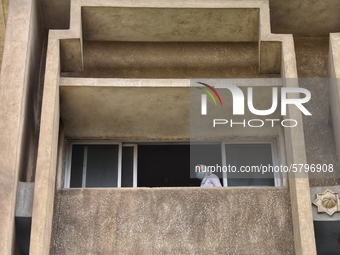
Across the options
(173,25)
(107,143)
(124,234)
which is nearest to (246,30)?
(173,25)

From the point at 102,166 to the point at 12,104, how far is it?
2.37 m

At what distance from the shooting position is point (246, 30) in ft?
36.3

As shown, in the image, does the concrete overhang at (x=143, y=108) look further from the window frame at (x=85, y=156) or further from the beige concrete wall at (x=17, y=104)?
the beige concrete wall at (x=17, y=104)

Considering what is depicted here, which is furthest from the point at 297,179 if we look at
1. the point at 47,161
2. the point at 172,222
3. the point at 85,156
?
the point at 85,156

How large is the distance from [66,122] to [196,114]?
2.44 meters

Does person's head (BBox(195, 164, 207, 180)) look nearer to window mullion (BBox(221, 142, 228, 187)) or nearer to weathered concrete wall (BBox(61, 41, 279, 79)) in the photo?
window mullion (BBox(221, 142, 228, 187))

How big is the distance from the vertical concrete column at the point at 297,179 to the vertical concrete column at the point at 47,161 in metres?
3.87

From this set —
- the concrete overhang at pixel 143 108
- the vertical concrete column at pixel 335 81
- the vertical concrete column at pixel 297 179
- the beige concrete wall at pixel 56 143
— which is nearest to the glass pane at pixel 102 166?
the concrete overhang at pixel 143 108

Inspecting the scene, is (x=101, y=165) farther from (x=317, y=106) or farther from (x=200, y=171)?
(x=317, y=106)

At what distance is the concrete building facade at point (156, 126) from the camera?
9.47m

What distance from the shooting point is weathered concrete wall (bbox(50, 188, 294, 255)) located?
9.59m

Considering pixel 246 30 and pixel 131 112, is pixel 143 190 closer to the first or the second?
pixel 131 112

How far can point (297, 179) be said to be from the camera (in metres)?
9.34

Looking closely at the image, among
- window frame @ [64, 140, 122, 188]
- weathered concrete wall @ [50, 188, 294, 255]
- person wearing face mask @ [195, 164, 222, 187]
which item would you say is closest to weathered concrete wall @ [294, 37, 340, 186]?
weathered concrete wall @ [50, 188, 294, 255]
